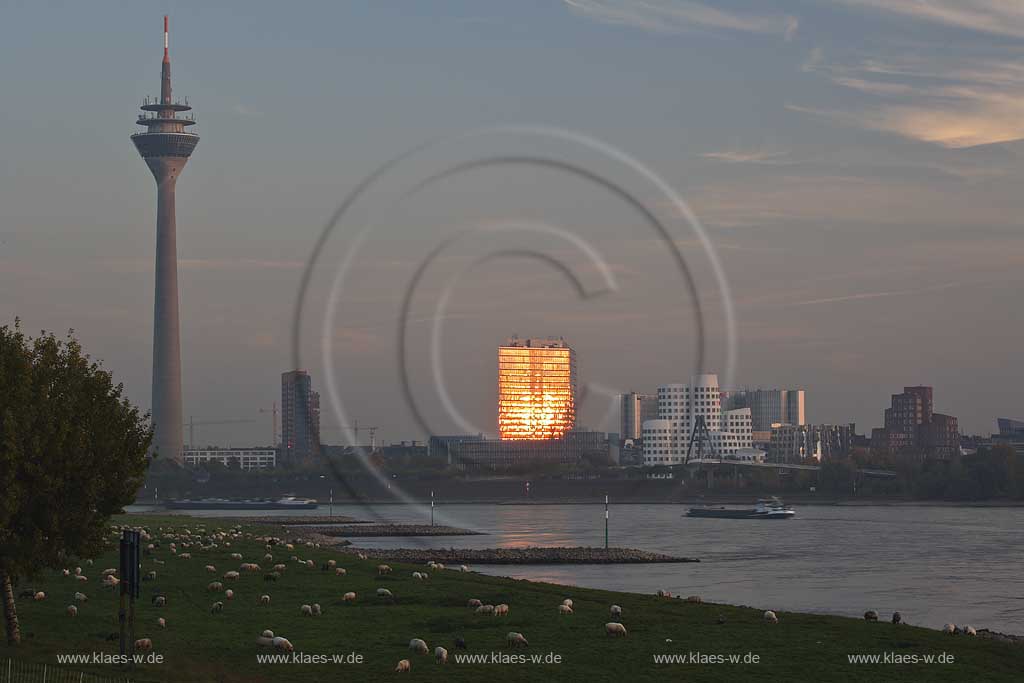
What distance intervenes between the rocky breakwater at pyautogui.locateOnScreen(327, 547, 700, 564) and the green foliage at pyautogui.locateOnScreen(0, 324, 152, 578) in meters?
47.7

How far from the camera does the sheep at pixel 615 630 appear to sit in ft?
110

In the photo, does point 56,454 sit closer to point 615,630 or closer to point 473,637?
point 473,637

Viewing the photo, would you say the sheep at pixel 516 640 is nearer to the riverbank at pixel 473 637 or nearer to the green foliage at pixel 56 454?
the riverbank at pixel 473 637

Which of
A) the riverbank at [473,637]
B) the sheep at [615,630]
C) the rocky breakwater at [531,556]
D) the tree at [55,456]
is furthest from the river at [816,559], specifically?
the tree at [55,456]

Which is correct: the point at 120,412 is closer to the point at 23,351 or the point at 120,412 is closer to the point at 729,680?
the point at 23,351

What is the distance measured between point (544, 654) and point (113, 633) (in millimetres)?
9755

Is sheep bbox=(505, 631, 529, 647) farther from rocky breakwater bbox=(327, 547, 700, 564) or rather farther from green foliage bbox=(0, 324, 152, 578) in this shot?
rocky breakwater bbox=(327, 547, 700, 564)

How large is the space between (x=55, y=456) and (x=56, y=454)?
0.06m

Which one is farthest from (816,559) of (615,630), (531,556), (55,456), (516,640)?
(55,456)

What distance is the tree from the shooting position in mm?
28219

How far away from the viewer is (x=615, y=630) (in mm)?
33625

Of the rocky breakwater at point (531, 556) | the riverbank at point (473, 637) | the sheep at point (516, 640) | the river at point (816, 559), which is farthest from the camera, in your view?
the rocky breakwater at point (531, 556)

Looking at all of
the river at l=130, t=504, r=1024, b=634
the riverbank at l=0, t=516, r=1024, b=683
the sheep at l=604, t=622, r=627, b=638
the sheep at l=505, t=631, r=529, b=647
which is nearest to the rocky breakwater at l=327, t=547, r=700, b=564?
the river at l=130, t=504, r=1024, b=634

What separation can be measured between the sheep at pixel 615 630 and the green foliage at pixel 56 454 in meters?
11.7
